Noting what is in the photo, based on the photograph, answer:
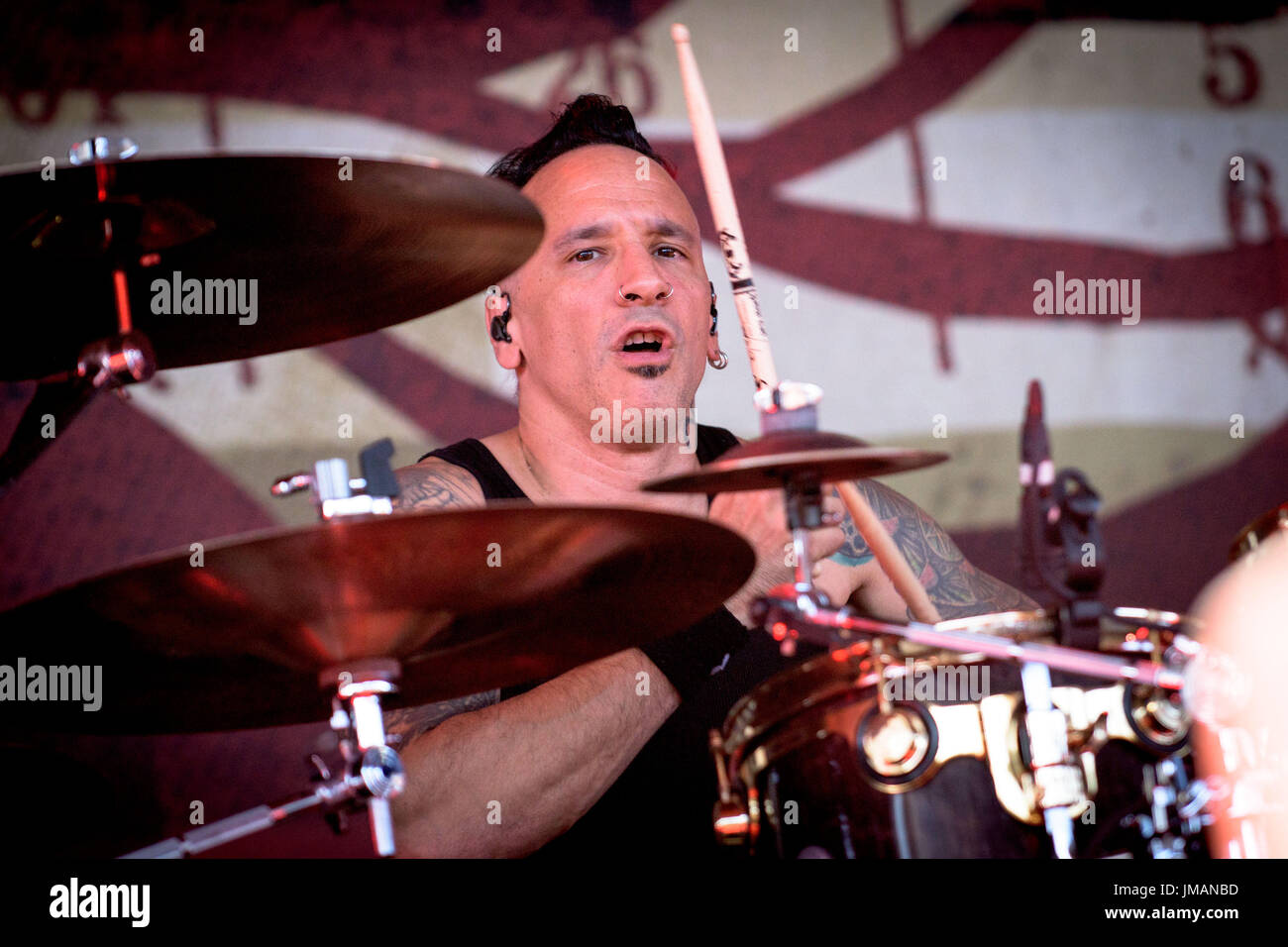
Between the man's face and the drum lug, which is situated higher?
the man's face

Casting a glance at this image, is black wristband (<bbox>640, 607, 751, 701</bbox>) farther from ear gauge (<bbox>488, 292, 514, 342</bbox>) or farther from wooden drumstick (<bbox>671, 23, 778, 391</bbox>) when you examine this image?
ear gauge (<bbox>488, 292, 514, 342</bbox>)

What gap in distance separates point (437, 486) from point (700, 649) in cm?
59

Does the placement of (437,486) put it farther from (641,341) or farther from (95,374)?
(95,374)

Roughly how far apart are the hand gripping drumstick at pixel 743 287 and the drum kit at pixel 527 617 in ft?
1.06

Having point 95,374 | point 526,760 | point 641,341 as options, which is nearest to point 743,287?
point 641,341

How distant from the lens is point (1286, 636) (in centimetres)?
115

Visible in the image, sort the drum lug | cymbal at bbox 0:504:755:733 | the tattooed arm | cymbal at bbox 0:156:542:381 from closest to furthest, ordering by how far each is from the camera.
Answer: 1. cymbal at bbox 0:504:755:733
2. cymbal at bbox 0:156:542:381
3. the drum lug
4. the tattooed arm

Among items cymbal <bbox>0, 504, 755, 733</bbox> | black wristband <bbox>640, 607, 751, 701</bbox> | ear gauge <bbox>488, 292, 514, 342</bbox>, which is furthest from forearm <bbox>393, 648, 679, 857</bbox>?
ear gauge <bbox>488, 292, 514, 342</bbox>

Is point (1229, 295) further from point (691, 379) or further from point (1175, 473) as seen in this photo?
point (691, 379)

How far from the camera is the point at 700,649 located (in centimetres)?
160

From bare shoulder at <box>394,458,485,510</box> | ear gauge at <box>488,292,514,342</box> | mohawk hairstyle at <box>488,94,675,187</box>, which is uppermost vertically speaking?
mohawk hairstyle at <box>488,94,675,187</box>

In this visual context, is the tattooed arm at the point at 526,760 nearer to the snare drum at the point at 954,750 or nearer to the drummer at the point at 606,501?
the drummer at the point at 606,501

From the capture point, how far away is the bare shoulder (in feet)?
6.53

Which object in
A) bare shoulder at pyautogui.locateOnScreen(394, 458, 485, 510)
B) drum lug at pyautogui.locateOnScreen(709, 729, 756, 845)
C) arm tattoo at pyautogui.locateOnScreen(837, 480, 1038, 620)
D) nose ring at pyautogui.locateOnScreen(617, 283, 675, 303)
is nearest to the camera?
drum lug at pyautogui.locateOnScreen(709, 729, 756, 845)
